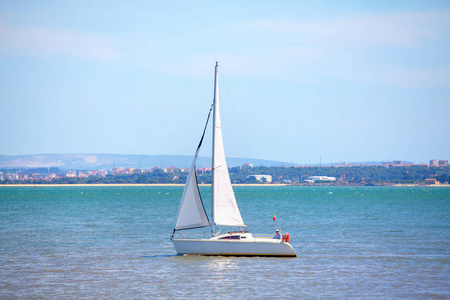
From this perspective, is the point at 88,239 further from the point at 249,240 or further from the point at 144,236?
the point at 249,240

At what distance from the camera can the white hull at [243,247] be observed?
38125 millimetres

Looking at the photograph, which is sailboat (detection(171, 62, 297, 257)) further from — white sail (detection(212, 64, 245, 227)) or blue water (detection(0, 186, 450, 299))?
blue water (detection(0, 186, 450, 299))

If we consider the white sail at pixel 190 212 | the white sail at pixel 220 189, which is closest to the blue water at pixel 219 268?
the white sail at pixel 190 212

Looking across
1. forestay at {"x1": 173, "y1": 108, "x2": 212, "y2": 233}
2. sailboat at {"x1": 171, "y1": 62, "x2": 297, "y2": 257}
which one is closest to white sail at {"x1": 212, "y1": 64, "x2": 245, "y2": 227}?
sailboat at {"x1": 171, "y1": 62, "x2": 297, "y2": 257}

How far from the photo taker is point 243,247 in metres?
38.2

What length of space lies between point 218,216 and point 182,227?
250cm

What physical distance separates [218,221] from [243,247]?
91.9 inches

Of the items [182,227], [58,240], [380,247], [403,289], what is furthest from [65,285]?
[380,247]

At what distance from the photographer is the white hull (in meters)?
38.1

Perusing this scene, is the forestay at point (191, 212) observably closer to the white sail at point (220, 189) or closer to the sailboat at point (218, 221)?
the sailboat at point (218, 221)

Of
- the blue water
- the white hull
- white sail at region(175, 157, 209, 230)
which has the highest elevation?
white sail at region(175, 157, 209, 230)

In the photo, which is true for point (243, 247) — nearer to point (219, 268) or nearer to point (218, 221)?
point (218, 221)

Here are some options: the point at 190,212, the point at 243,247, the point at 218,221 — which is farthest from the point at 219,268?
the point at 190,212

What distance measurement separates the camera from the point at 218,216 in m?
38.8
